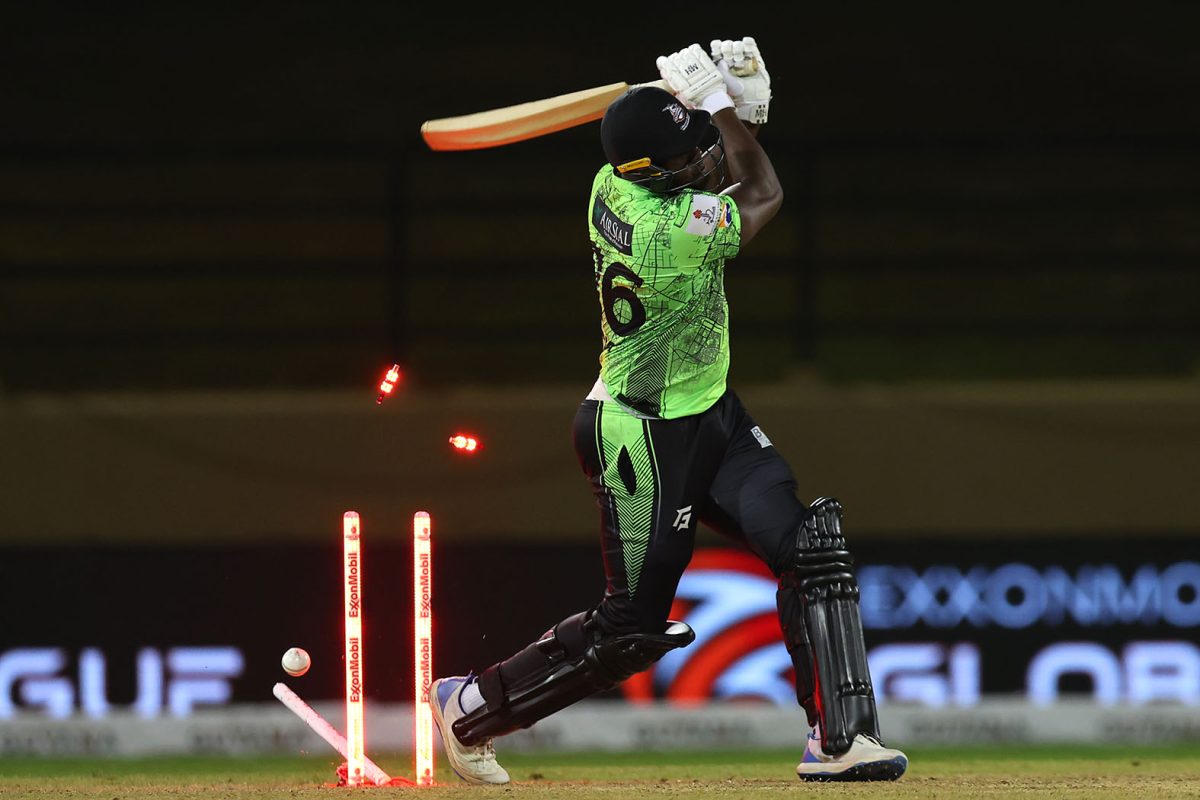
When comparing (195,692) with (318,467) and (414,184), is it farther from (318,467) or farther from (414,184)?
(414,184)

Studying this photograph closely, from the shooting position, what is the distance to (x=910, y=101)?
44.9 ft

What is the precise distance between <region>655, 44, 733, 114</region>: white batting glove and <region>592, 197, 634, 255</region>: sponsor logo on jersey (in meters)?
0.37

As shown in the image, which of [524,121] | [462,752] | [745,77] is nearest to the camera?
[745,77]

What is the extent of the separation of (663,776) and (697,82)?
2659 mm

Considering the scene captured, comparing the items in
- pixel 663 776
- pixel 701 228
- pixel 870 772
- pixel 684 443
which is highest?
pixel 701 228

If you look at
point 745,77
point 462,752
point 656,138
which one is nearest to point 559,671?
point 462,752

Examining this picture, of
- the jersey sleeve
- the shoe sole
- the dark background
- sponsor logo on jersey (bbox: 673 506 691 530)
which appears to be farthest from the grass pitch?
the dark background

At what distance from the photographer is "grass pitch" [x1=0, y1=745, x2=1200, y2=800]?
5262 mm

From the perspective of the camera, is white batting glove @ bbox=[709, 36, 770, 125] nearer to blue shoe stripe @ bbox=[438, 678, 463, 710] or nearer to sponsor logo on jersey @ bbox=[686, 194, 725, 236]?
A: sponsor logo on jersey @ bbox=[686, 194, 725, 236]

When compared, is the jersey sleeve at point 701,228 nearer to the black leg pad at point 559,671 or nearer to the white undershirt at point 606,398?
the white undershirt at point 606,398

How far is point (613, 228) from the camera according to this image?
5.48m

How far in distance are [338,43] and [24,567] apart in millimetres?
6322

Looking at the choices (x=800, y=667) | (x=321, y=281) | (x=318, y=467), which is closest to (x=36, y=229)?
(x=321, y=281)

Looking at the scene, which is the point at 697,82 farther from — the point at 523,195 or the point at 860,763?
the point at 523,195
